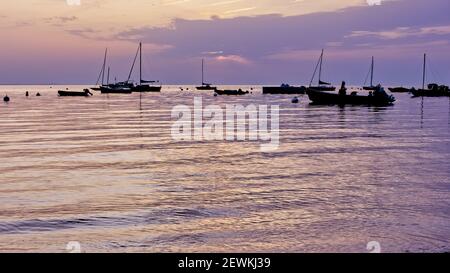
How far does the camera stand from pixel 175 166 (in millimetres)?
19609

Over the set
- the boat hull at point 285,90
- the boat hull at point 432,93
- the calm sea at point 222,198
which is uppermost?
the boat hull at point 285,90

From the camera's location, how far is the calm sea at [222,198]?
9.90m

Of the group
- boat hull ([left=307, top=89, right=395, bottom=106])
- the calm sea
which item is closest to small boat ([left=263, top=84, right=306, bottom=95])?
boat hull ([left=307, top=89, right=395, bottom=106])

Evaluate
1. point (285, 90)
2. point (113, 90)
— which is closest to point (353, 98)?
point (113, 90)

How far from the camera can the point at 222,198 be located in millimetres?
13922

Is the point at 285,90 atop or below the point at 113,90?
atop

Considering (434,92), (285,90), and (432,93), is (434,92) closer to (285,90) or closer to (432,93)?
(432,93)

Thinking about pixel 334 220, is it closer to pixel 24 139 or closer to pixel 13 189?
pixel 13 189

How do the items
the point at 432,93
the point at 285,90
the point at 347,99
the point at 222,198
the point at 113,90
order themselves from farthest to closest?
1. the point at 285,90
2. the point at 113,90
3. the point at 432,93
4. the point at 347,99
5. the point at 222,198

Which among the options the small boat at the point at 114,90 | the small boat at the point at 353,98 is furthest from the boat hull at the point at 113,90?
the small boat at the point at 353,98

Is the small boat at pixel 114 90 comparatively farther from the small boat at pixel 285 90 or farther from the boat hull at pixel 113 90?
the small boat at pixel 285 90

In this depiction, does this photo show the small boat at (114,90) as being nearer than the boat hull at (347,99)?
No

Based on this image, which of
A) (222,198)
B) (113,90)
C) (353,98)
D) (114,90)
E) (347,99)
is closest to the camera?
(222,198)
